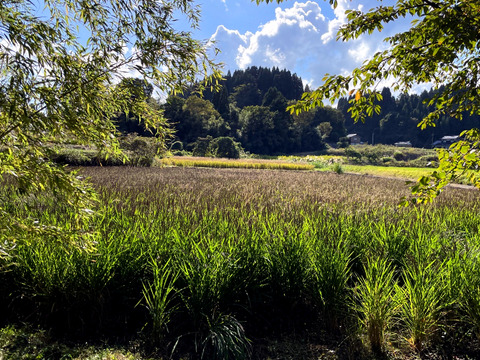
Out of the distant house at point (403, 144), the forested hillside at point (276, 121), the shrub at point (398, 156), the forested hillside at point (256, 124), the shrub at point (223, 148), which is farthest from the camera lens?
the distant house at point (403, 144)

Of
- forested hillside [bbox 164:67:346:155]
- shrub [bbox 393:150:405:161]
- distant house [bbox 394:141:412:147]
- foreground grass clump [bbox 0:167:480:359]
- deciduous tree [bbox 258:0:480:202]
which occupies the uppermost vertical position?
forested hillside [bbox 164:67:346:155]

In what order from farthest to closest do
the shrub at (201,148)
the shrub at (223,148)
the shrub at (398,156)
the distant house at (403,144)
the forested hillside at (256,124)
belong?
the distant house at (403,144), the forested hillside at (256,124), the shrub at (398,156), the shrub at (201,148), the shrub at (223,148)

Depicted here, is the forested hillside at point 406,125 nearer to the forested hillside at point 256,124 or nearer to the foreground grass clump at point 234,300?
the forested hillside at point 256,124

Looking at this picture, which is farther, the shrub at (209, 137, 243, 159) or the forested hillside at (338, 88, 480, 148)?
the forested hillside at (338, 88, 480, 148)

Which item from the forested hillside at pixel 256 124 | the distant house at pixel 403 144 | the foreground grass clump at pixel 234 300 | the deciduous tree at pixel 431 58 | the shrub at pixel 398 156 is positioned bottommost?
the foreground grass clump at pixel 234 300

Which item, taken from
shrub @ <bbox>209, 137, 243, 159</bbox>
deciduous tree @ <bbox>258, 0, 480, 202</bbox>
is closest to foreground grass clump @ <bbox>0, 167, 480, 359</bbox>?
deciduous tree @ <bbox>258, 0, 480, 202</bbox>

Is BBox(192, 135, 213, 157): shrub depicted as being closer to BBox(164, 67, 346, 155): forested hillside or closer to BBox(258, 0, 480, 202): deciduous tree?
BBox(164, 67, 346, 155): forested hillside

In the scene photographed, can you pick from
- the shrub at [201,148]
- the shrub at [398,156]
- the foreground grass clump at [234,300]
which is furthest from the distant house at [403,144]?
the foreground grass clump at [234,300]

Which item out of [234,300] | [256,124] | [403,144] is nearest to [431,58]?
[234,300]

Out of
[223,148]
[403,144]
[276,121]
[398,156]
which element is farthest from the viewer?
[403,144]

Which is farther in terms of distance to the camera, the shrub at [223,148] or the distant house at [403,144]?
the distant house at [403,144]

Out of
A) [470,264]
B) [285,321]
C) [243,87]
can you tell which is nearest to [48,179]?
[285,321]

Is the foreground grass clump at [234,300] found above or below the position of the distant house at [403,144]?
below

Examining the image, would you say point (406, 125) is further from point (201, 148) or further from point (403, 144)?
point (201, 148)
